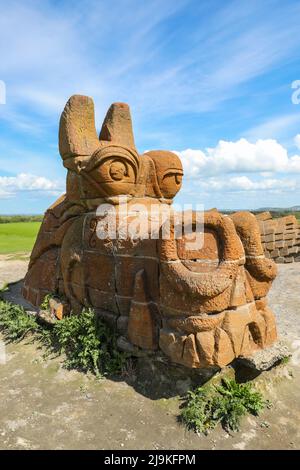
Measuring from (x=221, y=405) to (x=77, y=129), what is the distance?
12.8 ft

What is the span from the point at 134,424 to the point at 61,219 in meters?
3.24

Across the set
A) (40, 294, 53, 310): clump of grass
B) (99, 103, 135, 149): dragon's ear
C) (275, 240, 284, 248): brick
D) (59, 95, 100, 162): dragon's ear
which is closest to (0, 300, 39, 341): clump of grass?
(40, 294, 53, 310): clump of grass

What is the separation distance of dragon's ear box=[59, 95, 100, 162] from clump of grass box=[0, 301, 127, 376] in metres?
2.23

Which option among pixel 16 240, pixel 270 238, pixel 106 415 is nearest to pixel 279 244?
pixel 270 238

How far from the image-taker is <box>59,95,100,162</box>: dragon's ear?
489cm

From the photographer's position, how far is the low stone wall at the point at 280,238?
11.3 metres

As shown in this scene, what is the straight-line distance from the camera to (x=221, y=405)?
3.27 meters

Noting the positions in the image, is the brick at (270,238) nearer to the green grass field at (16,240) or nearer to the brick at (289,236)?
the brick at (289,236)

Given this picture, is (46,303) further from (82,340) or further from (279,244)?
(279,244)

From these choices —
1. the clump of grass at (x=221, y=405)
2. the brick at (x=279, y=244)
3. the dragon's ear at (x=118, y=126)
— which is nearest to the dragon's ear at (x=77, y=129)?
the dragon's ear at (x=118, y=126)

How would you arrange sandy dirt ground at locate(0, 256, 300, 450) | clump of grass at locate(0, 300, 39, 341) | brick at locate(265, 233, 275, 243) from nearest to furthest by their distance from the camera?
sandy dirt ground at locate(0, 256, 300, 450) < clump of grass at locate(0, 300, 39, 341) < brick at locate(265, 233, 275, 243)

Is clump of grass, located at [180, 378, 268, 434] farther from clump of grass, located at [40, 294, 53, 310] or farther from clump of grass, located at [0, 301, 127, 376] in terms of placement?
clump of grass, located at [40, 294, 53, 310]
